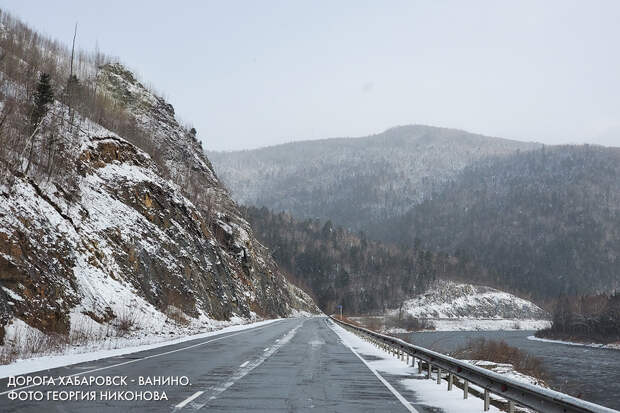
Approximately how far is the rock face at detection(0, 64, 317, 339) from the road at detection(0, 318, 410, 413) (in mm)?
6022

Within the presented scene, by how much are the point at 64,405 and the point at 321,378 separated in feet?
21.1

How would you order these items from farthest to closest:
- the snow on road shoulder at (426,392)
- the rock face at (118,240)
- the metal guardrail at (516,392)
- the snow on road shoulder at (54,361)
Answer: the rock face at (118,240) < the snow on road shoulder at (54,361) < the snow on road shoulder at (426,392) < the metal guardrail at (516,392)

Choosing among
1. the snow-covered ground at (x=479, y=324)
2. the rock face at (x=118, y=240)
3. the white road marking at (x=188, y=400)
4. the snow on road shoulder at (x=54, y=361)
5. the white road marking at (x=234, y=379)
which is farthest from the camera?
the snow-covered ground at (x=479, y=324)

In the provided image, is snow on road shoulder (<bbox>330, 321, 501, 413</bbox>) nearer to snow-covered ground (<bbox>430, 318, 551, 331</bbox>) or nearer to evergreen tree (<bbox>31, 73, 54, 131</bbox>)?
evergreen tree (<bbox>31, 73, 54, 131</bbox>)

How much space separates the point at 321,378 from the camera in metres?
13.7

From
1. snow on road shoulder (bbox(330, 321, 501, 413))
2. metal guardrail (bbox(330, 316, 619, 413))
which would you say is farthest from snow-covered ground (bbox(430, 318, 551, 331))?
metal guardrail (bbox(330, 316, 619, 413))

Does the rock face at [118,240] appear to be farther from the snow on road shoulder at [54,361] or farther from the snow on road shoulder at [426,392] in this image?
the snow on road shoulder at [426,392]

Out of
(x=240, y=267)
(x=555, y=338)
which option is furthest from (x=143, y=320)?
(x=555, y=338)

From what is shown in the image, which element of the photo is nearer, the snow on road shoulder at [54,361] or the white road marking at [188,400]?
the white road marking at [188,400]

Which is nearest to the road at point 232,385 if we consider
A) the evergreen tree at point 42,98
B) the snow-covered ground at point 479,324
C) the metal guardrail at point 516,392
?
the metal guardrail at point 516,392

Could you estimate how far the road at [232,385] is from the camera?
30.2ft

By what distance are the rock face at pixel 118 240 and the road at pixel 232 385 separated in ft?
19.8

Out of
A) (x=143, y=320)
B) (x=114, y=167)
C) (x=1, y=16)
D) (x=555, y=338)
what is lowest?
(x=555, y=338)

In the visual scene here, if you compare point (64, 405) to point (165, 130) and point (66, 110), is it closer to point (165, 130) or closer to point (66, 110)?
point (66, 110)
